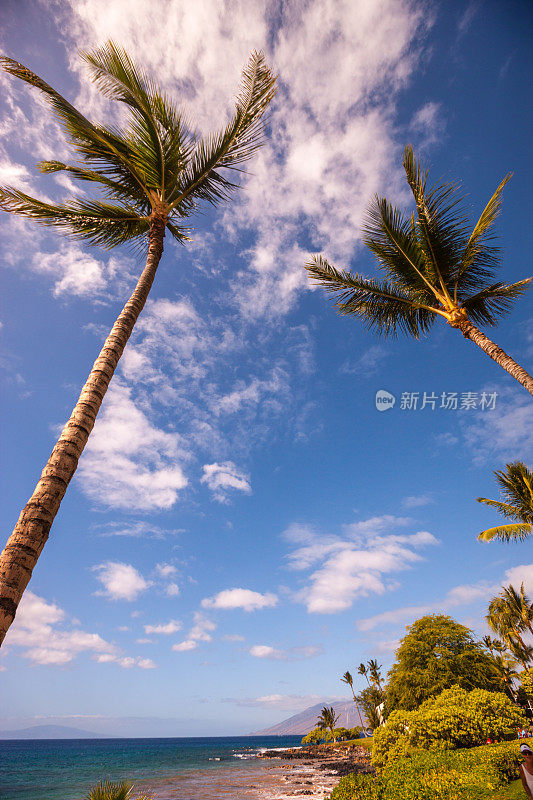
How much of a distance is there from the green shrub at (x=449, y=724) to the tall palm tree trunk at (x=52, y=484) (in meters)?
15.4

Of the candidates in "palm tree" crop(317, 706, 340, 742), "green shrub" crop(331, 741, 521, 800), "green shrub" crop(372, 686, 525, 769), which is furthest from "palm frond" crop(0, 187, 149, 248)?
"palm tree" crop(317, 706, 340, 742)

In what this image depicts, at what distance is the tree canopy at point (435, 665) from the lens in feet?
69.4

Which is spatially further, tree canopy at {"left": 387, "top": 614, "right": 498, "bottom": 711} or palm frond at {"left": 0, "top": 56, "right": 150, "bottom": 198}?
tree canopy at {"left": 387, "top": 614, "right": 498, "bottom": 711}

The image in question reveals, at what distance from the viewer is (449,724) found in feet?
41.1

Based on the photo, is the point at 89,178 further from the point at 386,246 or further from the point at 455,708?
the point at 455,708

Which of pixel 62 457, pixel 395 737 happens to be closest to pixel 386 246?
pixel 62 457

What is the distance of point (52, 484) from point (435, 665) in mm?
26465

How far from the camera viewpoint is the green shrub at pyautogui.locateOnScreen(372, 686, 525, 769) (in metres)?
12.3

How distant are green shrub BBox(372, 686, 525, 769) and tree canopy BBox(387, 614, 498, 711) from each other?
8.53 meters

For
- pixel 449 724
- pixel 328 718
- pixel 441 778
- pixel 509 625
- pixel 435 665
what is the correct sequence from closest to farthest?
1. pixel 441 778
2. pixel 449 724
3. pixel 435 665
4. pixel 509 625
5. pixel 328 718

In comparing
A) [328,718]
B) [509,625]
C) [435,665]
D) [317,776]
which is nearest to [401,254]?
[435,665]

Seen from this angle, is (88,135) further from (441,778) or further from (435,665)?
(435,665)

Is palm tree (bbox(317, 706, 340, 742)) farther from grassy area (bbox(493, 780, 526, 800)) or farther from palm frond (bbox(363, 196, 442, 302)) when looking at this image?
palm frond (bbox(363, 196, 442, 302))

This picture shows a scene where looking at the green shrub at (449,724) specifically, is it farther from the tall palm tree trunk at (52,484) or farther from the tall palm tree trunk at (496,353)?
the tall palm tree trunk at (52,484)
